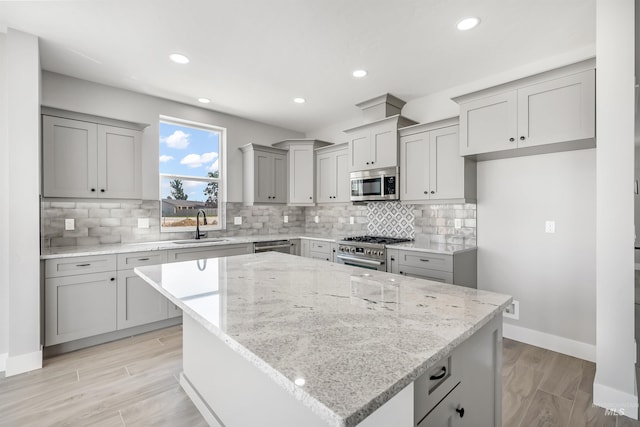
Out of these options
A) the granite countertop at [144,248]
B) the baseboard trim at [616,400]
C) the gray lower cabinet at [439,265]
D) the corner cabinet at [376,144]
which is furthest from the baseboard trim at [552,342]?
the corner cabinet at [376,144]

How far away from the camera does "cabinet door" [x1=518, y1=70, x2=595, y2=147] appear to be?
7.84 ft

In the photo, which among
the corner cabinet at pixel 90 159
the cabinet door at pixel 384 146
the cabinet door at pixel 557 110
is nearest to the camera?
the cabinet door at pixel 557 110

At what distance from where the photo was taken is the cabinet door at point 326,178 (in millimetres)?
4595

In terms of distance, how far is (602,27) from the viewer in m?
1.99

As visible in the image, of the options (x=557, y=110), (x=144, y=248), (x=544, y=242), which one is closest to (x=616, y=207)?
(x=557, y=110)

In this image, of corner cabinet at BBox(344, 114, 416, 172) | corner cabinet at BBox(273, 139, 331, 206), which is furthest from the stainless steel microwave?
corner cabinet at BBox(273, 139, 331, 206)

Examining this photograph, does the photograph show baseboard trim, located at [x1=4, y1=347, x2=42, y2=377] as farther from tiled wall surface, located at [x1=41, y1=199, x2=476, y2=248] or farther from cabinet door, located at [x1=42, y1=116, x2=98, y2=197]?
cabinet door, located at [x1=42, y1=116, x2=98, y2=197]

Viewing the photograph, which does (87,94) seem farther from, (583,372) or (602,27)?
(583,372)

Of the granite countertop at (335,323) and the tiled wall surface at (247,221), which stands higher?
the tiled wall surface at (247,221)

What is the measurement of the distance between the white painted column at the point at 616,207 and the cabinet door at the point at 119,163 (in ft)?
13.3

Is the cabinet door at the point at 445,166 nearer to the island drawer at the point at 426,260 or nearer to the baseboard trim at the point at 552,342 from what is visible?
the island drawer at the point at 426,260

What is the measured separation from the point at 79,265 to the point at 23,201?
0.70m

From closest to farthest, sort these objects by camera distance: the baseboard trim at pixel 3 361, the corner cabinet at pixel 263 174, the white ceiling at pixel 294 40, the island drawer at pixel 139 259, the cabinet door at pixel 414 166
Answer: the white ceiling at pixel 294 40 < the baseboard trim at pixel 3 361 < the island drawer at pixel 139 259 < the cabinet door at pixel 414 166 < the corner cabinet at pixel 263 174

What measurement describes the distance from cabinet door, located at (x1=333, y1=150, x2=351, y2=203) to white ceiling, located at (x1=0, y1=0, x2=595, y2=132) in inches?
40.4
